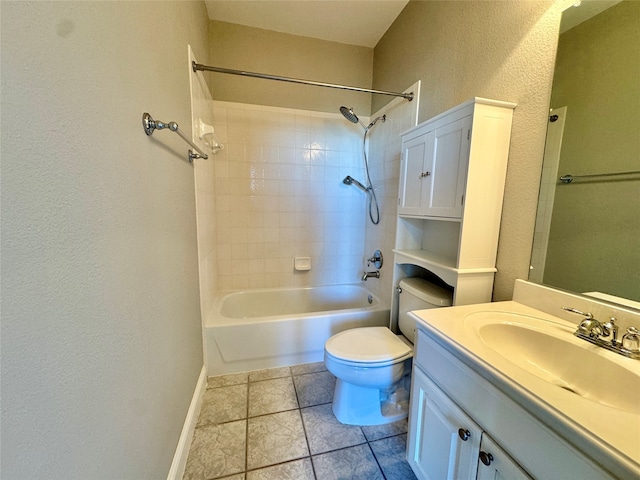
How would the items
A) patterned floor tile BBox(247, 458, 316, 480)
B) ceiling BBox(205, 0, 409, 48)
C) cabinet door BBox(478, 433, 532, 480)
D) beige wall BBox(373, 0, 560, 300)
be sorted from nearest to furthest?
cabinet door BBox(478, 433, 532, 480) → beige wall BBox(373, 0, 560, 300) → patterned floor tile BBox(247, 458, 316, 480) → ceiling BBox(205, 0, 409, 48)

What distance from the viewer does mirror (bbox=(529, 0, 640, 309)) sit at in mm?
801

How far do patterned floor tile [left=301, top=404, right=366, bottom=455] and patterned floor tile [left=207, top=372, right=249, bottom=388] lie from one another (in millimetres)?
528

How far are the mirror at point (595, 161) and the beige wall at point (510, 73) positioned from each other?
52 millimetres

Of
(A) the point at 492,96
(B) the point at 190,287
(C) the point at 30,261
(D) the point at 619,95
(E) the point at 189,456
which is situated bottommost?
(E) the point at 189,456

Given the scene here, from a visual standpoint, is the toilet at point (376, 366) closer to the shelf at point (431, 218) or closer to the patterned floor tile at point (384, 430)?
the patterned floor tile at point (384, 430)

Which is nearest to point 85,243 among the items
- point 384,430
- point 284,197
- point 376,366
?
point 376,366

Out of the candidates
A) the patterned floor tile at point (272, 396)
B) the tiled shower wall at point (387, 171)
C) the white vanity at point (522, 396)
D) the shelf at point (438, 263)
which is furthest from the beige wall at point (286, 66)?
the patterned floor tile at point (272, 396)

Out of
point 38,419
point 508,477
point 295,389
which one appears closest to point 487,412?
point 508,477

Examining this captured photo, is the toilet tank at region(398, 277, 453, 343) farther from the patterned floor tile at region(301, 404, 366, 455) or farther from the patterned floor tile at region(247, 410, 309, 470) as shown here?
the patterned floor tile at region(247, 410, 309, 470)

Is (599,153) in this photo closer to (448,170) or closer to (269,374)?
(448,170)

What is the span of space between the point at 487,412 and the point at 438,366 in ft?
0.65

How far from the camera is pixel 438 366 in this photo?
90cm

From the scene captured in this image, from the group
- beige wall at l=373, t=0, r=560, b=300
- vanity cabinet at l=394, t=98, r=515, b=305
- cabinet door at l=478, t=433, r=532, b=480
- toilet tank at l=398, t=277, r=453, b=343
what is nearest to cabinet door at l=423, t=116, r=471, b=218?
vanity cabinet at l=394, t=98, r=515, b=305

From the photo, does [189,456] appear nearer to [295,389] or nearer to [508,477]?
[295,389]
